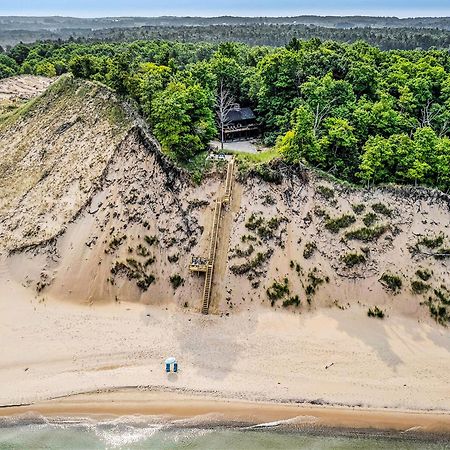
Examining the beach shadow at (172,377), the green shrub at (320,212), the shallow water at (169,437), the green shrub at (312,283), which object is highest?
the green shrub at (320,212)

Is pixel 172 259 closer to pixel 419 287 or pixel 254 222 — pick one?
pixel 254 222

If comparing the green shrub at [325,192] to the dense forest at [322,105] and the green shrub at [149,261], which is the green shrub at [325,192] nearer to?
the dense forest at [322,105]

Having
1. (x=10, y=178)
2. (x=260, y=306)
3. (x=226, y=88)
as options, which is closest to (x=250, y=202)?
(x=260, y=306)

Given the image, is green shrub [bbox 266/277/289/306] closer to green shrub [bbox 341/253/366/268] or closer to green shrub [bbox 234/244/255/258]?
green shrub [bbox 234/244/255/258]

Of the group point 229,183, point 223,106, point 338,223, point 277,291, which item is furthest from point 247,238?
point 223,106

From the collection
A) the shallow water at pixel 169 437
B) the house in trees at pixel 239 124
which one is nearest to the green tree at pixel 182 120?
the house in trees at pixel 239 124

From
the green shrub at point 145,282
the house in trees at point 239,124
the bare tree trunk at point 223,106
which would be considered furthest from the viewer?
the house in trees at point 239,124
